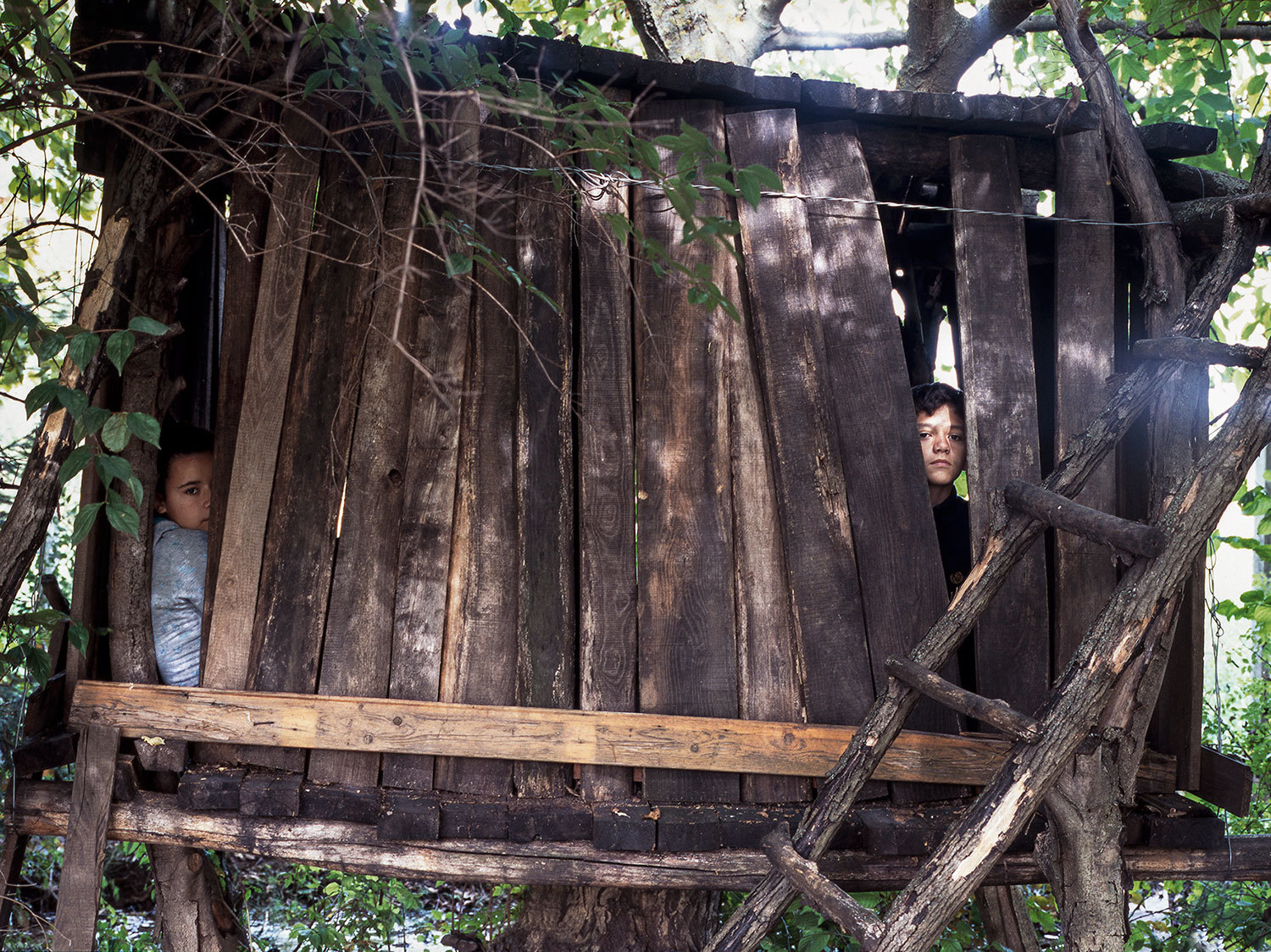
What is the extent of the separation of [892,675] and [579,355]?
1260 mm

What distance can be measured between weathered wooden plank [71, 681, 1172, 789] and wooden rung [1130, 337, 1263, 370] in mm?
1354

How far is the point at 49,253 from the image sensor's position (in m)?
7.67

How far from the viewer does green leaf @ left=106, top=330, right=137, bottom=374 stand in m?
2.09

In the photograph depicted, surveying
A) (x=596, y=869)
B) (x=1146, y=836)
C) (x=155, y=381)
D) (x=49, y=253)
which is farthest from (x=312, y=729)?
(x=49, y=253)

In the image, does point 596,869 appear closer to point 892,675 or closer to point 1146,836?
point 892,675

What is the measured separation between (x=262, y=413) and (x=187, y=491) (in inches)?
20.6

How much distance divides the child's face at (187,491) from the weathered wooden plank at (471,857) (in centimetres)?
88

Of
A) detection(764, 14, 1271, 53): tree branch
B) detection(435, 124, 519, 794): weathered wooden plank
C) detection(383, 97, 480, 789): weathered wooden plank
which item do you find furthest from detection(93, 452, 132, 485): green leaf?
detection(764, 14, 1271, 53): tree branch

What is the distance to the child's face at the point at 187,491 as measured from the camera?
3.07 metres

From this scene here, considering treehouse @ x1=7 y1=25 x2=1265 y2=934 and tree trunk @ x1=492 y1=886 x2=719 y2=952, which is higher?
treehouse @ x1=7 y1=25 x2=1265 y2=934

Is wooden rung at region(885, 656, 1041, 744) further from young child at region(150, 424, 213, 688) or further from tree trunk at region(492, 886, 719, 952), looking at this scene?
young child at region(150, 424, 213, 688)

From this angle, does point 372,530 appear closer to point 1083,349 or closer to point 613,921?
point 613,921

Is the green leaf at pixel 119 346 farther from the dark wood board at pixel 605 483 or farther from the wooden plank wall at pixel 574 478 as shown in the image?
the dark wood board at pixel 605 483

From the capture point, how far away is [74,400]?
2.14 meters
